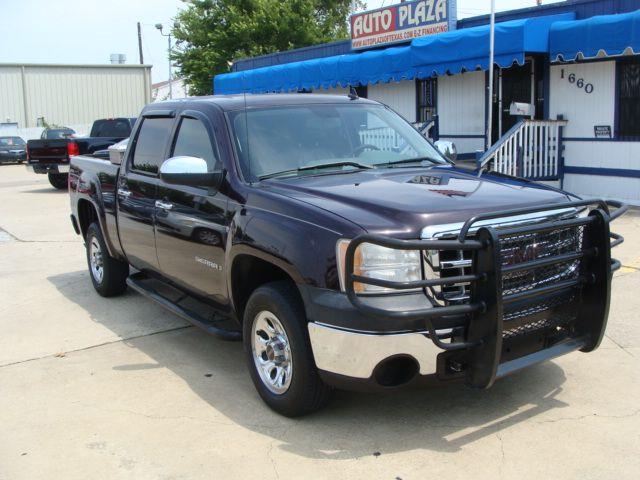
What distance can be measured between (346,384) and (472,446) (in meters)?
0.76

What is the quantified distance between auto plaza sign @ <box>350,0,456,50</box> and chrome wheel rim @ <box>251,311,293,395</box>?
1272 centimetres

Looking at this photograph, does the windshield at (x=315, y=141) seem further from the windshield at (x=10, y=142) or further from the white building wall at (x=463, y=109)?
the windshield at (x=10, y=142)

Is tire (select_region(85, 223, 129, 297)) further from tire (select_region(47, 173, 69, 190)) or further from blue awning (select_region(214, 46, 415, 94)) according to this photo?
tire (select_region(47, 173, 69, 190))

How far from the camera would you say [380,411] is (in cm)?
432

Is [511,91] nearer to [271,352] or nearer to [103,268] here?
[103,268]

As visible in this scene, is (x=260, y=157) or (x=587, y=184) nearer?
(x=260, y=157)

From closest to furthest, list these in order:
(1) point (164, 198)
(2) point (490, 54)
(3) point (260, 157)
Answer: (3) point (260, 157), (1) point (164, 198), (2) point (490, 54)

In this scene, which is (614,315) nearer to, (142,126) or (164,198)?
(164,198)

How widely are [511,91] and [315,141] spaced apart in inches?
414

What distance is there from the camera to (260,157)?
4.80 metres

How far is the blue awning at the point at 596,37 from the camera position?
10914 mm

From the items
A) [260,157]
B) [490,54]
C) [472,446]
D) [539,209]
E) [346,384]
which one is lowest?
[472,446]

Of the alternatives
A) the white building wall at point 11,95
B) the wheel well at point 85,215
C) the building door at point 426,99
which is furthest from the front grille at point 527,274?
the white building wall at point 11,95

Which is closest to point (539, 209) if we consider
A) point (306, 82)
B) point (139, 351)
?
point (139, 351)
